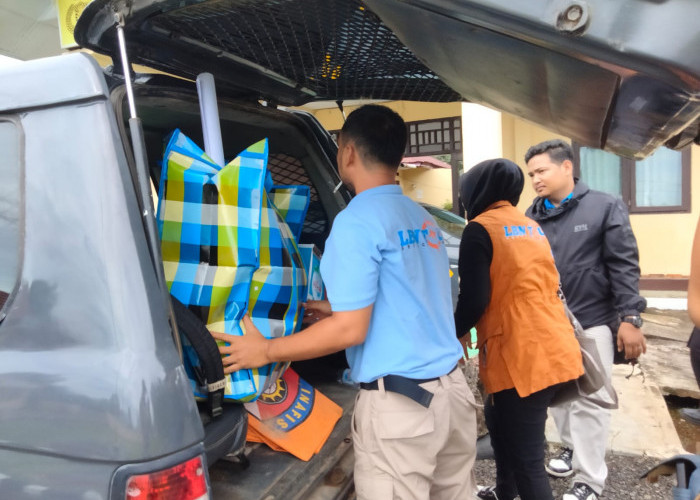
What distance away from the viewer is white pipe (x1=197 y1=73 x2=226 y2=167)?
66.4 inches

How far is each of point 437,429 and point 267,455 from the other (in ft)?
1.82

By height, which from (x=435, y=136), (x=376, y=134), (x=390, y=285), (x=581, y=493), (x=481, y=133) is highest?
(x=435, y=136)

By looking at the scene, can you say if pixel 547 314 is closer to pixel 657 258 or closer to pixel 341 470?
pixel 341 470

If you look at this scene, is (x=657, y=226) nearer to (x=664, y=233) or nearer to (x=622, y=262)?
(x=664, y=233)

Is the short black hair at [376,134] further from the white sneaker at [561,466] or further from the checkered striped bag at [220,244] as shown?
the white sneaker at [561,466]

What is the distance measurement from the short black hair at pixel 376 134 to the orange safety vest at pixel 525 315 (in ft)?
2.18

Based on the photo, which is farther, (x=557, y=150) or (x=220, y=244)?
(x=557, y=150)

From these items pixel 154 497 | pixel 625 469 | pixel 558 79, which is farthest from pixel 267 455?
pixel 625 469

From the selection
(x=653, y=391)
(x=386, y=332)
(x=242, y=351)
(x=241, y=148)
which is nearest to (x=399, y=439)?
(x=386, y=332)

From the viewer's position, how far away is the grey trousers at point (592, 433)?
289cm

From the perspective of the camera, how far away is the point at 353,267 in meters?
1.51

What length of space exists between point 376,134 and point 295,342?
0.69 m

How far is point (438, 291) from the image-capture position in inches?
67.7

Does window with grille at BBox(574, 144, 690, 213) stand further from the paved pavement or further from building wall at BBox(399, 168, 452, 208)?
building wall at BBox(399, 168, 452, 208)
